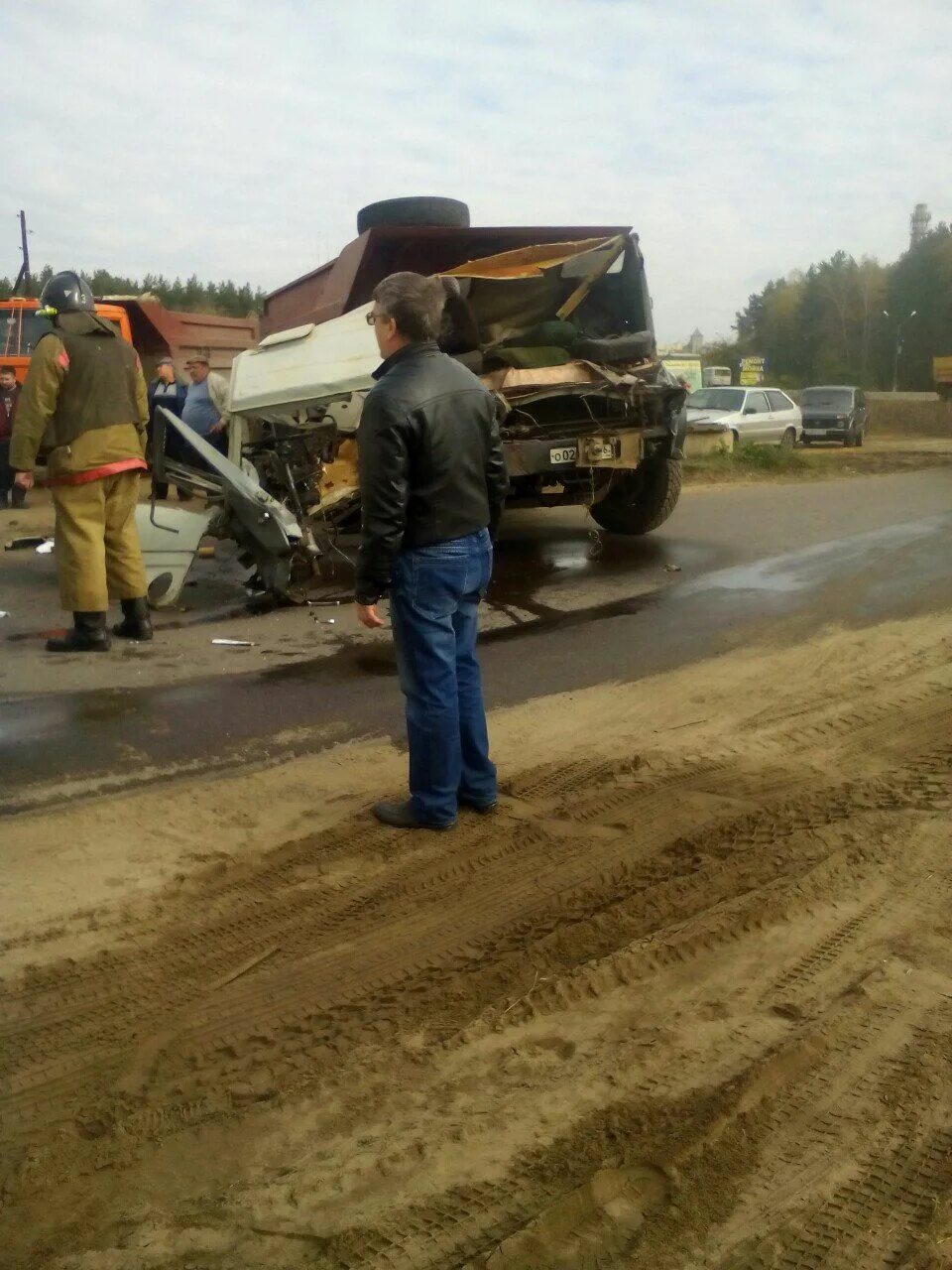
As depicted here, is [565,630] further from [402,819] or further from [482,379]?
[402,819]

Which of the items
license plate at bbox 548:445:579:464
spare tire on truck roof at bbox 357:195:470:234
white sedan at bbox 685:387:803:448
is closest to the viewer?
license plate at bbox 548:445:579:464

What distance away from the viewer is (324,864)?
11.9 feet

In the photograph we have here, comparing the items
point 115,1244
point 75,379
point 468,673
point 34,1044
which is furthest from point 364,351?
point 115,1244

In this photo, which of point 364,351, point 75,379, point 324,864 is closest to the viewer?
point 324,864

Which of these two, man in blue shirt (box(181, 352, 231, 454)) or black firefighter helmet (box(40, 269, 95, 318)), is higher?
black firefighter helmet (box(40, 269, 95, 318))

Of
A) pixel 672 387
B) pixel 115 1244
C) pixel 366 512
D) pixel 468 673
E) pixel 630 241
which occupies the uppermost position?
pixel 630 241

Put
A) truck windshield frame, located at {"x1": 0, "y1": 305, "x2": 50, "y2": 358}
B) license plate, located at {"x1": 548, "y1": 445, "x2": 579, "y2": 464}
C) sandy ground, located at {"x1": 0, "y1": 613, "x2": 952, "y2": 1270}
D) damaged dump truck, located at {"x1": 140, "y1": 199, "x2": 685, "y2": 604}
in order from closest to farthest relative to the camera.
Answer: sandy ground, located at {"x1": 0, "y1": 613, "x2": 952, "y2": 1270} → damaged dump truck, located at {"x1": 140, "y1": 199, "x2": 685, "y2": 604} → license plate, located at {"x1": 548, "y1": 445, "x2": 579, "y2": 464} → truck windshield frame, located at {"x1": 0, "y1": 305, "x2": 50, "y2": 358}

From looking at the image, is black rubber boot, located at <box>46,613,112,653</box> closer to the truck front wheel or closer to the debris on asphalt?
the debris on asphalt

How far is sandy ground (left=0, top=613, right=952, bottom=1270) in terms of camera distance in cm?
207

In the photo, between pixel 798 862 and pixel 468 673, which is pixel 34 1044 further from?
pixel 798 862

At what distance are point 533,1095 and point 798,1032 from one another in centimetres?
66

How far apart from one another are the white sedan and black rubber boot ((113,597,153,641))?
16.6 m

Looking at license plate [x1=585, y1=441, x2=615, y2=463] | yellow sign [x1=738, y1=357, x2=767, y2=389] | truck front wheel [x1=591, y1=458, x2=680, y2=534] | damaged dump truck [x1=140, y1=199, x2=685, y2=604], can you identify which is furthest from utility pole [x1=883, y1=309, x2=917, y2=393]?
license plate [x1=585, y1=441, x2=615, y2=463]

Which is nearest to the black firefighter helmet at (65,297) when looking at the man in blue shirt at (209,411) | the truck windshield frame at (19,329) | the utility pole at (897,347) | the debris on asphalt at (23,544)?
the man in blue shirt at (209,411)
